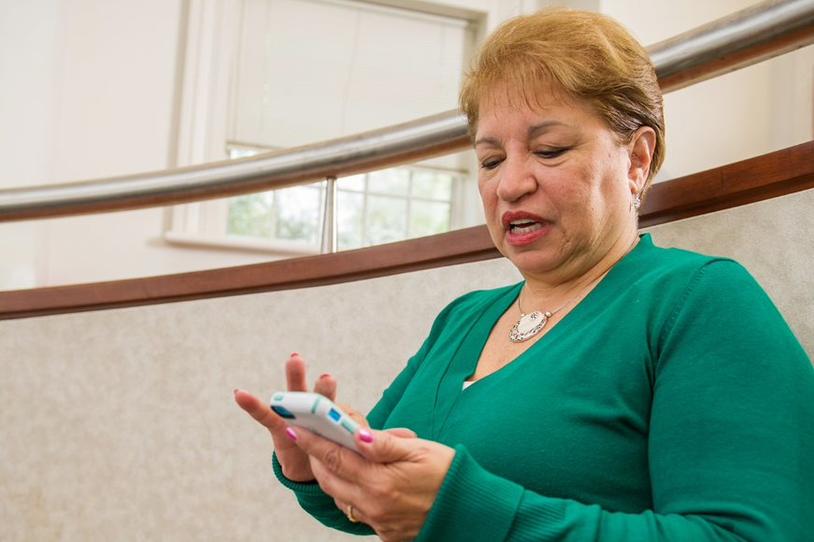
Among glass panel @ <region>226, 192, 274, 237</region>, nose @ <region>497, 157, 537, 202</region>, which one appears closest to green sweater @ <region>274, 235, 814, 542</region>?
nose @ <region>497, 157, 537, 202</region>

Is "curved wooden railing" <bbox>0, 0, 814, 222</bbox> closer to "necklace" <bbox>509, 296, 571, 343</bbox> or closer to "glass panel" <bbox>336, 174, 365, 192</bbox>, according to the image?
"necklace" <bbox>509, 296, 571, 343</bbox>

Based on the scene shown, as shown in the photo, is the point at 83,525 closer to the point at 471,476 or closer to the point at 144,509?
the point at 144,509

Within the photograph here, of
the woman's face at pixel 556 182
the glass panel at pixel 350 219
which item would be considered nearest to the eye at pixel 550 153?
the woman's face at pixel 556 182

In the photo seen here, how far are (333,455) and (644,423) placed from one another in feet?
0.93

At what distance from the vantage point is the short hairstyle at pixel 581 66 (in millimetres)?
1035

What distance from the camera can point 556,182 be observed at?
1.05 meters

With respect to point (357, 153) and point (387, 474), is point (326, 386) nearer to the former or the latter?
point (387, 474)

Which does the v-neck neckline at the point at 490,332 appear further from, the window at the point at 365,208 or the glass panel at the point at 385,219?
the glass panel at the point at 385,219

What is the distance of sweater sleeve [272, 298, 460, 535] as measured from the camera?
1094 mm

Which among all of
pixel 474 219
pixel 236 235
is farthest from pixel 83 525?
pixel 474 219

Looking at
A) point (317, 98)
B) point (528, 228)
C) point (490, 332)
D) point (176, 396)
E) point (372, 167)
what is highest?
point (317, 98)

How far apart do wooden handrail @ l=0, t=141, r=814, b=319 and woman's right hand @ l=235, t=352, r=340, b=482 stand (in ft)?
1.73

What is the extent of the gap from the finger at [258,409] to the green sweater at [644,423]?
5.6 inches

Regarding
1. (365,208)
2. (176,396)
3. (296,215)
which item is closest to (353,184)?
(365,208)
